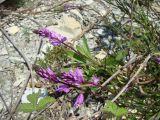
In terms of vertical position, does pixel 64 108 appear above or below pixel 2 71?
below

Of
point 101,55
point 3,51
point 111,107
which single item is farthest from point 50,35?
point 3,51

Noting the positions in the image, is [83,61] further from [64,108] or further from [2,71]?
[2,71]

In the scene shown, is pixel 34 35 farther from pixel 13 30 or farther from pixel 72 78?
pixel 72 78

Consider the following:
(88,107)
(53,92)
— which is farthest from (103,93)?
(53,92)

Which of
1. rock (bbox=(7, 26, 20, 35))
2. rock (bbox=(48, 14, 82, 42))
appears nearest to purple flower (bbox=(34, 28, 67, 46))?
rock (bbox=(48, 14, 82, 42))

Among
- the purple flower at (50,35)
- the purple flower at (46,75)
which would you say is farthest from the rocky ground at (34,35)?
the purple flower at (46,75)

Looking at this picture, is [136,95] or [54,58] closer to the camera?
[136,95]

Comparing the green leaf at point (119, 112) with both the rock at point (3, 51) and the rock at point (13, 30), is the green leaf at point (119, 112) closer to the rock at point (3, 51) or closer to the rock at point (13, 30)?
the rock at point (3, 51)

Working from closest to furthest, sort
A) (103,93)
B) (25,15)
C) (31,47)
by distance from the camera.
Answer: (103,93), (31,47), (25,15)

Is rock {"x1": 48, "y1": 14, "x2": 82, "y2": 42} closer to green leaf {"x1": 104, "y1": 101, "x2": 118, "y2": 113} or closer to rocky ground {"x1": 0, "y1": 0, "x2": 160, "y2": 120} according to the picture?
rocky ground {"x1": 0, "y1": 0, "x2": 160, "y2": 120}
